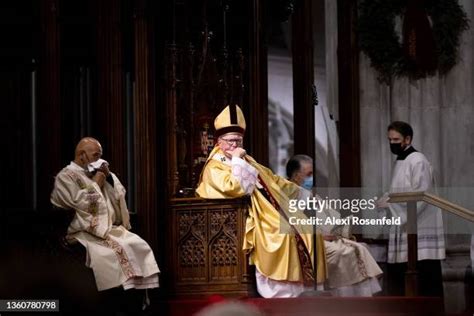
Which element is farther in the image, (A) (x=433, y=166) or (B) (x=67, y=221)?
(A) (x=433, y=166)

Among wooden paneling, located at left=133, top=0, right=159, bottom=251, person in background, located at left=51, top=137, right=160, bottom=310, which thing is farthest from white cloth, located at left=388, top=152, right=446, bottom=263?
person in background, located at left=51, top=137, right=160, bottom=310

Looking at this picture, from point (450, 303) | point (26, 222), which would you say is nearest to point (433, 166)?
point (450, 303)

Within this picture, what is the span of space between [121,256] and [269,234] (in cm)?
111

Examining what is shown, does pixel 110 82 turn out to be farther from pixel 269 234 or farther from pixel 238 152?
pixel 269 234

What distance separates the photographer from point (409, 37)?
40.6ft

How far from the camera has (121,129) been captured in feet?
37.5

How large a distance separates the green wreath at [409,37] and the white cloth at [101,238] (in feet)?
10.0

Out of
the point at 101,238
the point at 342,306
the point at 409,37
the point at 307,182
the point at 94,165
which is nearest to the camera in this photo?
the point at 342,306

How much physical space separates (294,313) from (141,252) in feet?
3.72

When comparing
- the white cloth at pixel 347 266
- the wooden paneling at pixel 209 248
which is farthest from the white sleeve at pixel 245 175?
the white cloth at pixel 347 266

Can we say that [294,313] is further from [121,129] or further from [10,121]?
[10,121]

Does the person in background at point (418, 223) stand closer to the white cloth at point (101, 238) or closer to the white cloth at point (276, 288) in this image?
the white cloth at point (276, 288)

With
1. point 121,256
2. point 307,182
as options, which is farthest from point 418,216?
point 121,256

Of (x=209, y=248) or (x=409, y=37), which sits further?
(x=409, y=37)
